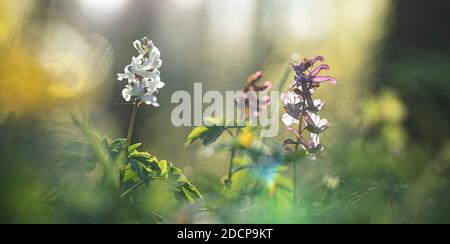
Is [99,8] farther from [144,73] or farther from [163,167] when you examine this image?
[163,167]

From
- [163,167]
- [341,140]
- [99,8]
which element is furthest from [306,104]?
[99,8]

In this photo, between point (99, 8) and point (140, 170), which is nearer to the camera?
point (140, 170)

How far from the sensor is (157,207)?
0.84 metres

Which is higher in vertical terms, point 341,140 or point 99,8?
point 99,8

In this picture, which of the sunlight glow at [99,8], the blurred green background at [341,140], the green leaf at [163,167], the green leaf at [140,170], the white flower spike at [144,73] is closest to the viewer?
the blurred green background at [341,140]

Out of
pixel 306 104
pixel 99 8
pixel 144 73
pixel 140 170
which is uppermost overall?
pixel 99 8

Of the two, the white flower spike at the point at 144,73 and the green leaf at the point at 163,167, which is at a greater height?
the white flower spike at the point at 144,73

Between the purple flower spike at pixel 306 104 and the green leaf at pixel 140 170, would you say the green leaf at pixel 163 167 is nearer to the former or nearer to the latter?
the green leaf at pixel 140 170

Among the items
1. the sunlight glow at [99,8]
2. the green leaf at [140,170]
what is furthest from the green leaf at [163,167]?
the sunlight glow at [99,8]

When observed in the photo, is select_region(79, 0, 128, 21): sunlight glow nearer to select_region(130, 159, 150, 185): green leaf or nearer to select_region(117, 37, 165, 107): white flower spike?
select_region(117, 37, 165, 107): white flower spike

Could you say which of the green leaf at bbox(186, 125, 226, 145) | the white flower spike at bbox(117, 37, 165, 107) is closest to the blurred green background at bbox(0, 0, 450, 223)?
the green leaf at bbox(186, 125, 226, 145)

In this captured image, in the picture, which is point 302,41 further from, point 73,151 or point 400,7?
point 73,151

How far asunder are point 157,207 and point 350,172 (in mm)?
305
